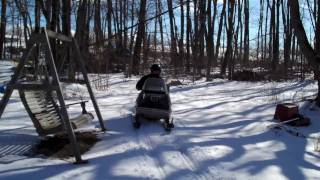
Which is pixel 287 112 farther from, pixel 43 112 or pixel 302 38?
pixel 43 112

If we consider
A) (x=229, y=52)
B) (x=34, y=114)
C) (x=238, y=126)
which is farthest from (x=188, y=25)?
(x=34, y=114)

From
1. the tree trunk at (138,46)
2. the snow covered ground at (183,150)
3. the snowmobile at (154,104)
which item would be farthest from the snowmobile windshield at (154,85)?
the tree trunk at (138,46)

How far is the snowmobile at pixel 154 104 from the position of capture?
27.9 ft

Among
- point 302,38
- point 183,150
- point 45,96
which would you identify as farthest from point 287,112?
point 45,96

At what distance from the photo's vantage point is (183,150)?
668 cm

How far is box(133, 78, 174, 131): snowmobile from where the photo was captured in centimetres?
850

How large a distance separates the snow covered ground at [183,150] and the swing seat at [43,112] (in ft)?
1.12

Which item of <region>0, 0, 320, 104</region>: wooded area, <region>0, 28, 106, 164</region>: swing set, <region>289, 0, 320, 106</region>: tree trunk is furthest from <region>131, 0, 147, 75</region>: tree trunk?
<region>0, 28, 106, 164</region>: swing set

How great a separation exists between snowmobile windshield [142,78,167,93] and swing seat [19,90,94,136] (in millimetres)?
1927

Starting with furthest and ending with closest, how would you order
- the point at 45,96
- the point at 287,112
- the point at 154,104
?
the point at 287,112
the point at 154,104
the point at 45,96

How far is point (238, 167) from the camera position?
234 inches

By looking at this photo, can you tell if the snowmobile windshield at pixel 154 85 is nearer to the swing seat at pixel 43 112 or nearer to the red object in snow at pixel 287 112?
the swing seat at pixel 43 112

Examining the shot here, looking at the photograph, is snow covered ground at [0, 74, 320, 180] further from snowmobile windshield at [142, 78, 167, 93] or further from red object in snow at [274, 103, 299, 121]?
snowmobile windshield at [142, 78, 167, 93]

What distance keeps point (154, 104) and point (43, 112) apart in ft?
7.80
